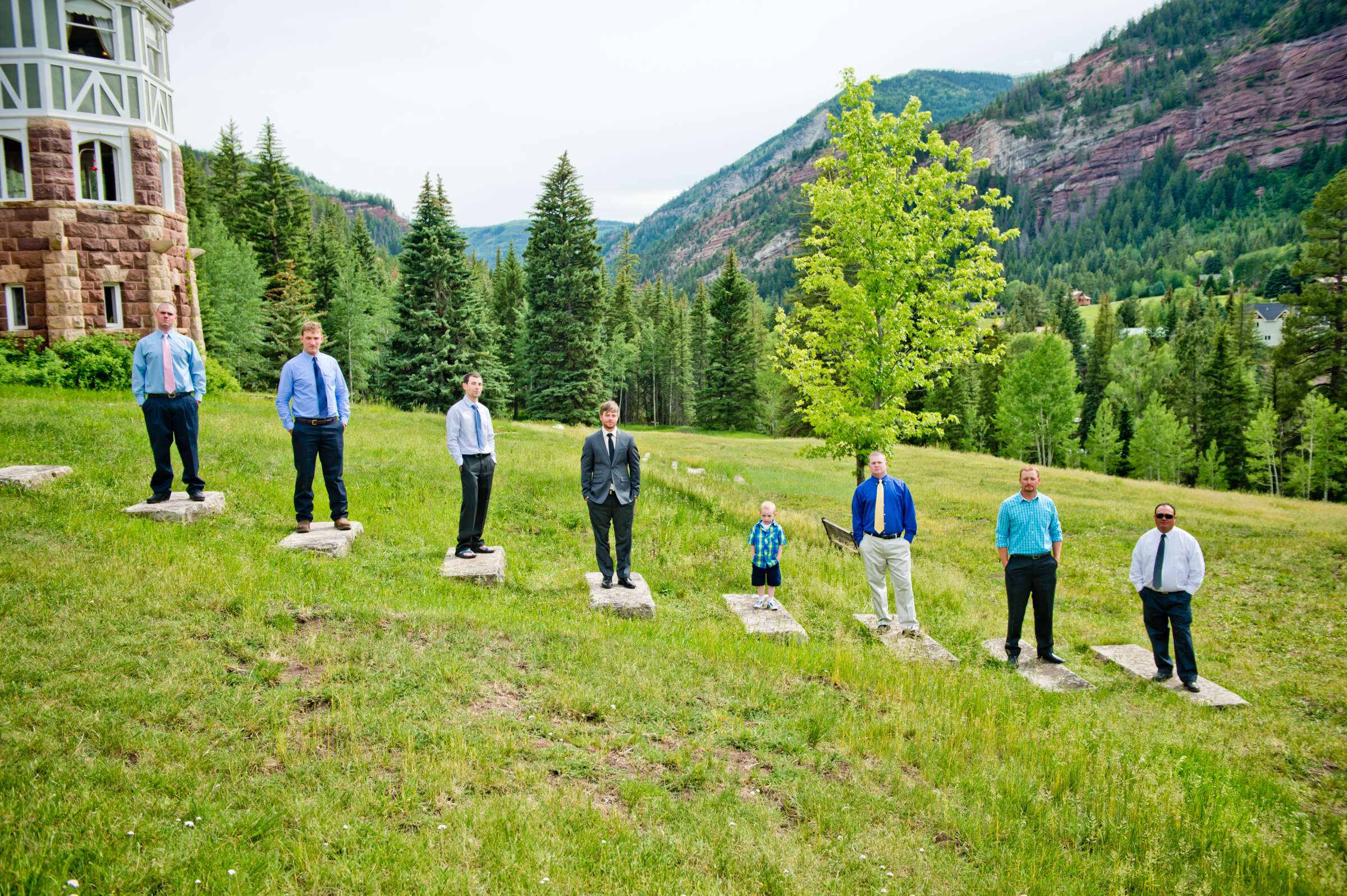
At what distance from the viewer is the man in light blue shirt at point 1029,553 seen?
8.89m

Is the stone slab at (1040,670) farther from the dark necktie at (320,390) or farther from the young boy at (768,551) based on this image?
the dark necktie at (320,390)

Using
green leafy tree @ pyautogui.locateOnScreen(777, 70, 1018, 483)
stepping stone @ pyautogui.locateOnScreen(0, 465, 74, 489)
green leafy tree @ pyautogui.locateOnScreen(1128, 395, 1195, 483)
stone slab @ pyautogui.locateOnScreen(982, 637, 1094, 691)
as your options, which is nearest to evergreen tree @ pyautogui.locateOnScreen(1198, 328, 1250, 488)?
green leafy tree @ pyautogui.locateOnScreen(1128, 395, 1195, 483)

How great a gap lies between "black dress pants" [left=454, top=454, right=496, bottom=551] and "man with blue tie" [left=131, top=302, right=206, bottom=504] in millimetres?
3502

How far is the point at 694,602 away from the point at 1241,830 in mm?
6354

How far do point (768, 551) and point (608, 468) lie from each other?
2674mm

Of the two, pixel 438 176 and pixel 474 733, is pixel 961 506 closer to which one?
pixel 474 733

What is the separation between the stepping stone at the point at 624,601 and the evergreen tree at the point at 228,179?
51.7 m

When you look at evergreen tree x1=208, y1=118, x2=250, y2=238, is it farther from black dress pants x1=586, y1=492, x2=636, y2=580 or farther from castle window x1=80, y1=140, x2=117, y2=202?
black dress pants x1=586, y1=492, x2=636, y2=580

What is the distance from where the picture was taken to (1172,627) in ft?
29.5

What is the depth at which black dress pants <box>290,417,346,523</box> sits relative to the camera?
926 cm

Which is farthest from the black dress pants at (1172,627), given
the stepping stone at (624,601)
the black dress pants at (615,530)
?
the black dress pants at (615,530)

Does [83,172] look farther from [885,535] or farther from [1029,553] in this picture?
[1029,553]

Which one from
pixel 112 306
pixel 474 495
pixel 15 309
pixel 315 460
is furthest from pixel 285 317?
pixel 474 495

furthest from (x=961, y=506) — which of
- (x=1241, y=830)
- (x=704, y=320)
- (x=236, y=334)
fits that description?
(x=704, y=320)
